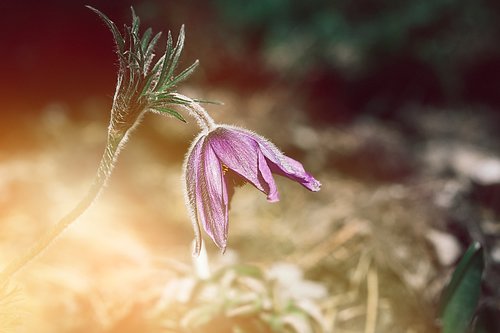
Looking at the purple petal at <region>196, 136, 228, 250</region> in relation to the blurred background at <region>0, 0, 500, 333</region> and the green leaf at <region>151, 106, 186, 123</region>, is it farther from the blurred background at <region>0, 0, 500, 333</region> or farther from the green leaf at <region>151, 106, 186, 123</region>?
the blurred background at <region>0, 0, 500, 333</region>

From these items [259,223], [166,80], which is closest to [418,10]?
[259,223]

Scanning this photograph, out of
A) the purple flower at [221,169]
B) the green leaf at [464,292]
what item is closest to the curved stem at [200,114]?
the purple flower at [221,169]

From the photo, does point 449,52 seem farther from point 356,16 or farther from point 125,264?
point 125,264

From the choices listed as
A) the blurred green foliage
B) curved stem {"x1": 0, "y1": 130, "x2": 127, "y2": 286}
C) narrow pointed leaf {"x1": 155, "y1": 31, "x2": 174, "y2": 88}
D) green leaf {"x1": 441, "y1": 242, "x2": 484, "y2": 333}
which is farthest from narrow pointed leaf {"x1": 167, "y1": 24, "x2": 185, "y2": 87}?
the blurred green foliage

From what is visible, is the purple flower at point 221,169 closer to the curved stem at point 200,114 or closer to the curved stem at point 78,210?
the curved stem at point 200,114

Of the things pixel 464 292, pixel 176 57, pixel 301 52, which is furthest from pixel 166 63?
pixel 301 52

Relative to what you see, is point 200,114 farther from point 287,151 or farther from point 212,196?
point 287,151
